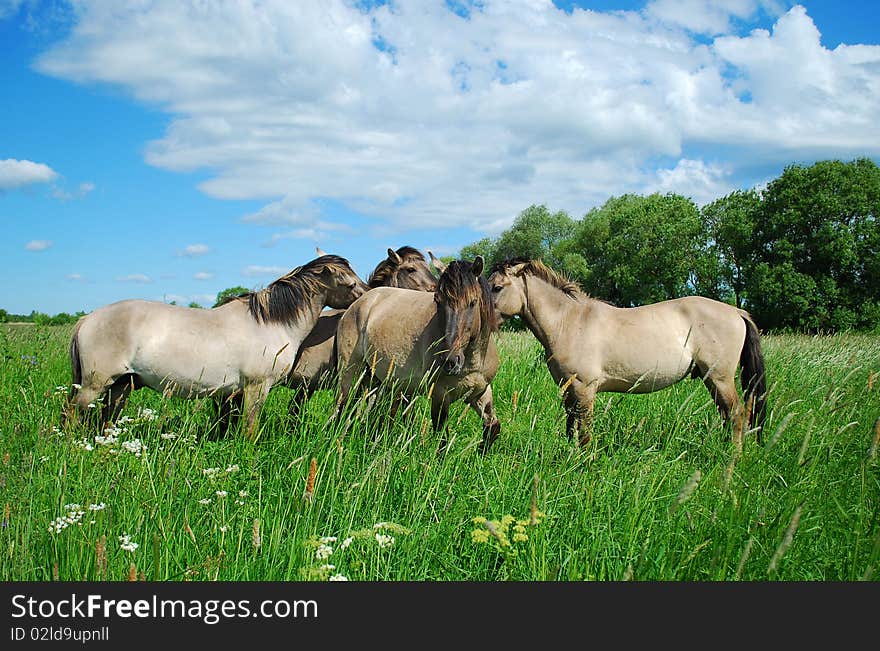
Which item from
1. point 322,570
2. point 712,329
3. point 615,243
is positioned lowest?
point 322,570

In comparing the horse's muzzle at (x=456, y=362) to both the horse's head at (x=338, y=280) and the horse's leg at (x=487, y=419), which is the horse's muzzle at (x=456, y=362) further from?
the horse's head at (x=338, y=280)

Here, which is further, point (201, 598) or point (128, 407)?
point (128, 407)

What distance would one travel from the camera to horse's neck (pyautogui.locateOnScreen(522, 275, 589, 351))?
6738 mm

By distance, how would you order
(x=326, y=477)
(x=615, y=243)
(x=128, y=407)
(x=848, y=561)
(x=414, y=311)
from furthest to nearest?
1. (x=615, y=243)
2. (x=128, y=407)
3. (x=414, y=311)
4. (x=326, y=477)
5. (x=848, y=561)

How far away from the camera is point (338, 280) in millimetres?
6645

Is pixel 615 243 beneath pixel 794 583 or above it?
above

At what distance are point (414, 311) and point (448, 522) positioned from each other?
292cm

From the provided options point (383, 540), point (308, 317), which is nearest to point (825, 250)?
point (308, 317)

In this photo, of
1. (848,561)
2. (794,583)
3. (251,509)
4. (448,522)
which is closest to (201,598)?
(251,509)

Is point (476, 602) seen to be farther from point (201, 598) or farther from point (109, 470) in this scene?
point (109, 470)

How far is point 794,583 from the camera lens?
256 centimetres

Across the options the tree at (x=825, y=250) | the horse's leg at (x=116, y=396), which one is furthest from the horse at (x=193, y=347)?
the tree at (x=825, y=250)

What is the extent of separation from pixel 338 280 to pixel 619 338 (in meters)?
3.14

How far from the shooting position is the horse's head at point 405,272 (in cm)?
747
